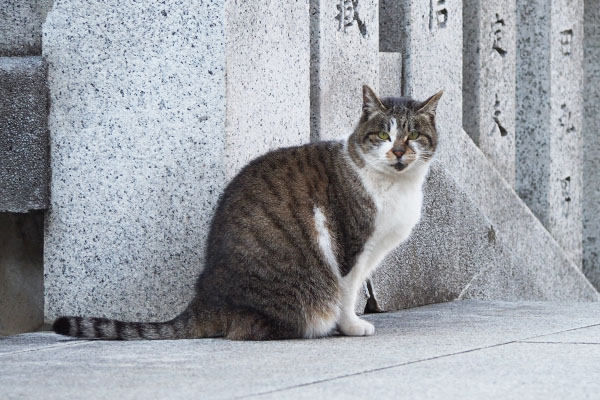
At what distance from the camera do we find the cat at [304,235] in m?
4.54

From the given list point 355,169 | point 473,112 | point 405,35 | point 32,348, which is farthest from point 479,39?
point 32,348

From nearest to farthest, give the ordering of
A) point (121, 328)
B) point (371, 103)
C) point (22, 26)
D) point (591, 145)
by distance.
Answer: point (121, 328) → point (371, 103) → point (22, 26) → point (591, 145)

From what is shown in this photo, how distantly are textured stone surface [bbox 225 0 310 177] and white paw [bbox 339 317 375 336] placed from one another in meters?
0.92

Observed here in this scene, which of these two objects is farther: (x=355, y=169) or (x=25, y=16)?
(x=25, y=16)

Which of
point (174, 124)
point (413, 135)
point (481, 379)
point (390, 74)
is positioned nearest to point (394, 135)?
point (413, 135)

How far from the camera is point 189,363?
375 centimetres

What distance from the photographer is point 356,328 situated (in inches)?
185

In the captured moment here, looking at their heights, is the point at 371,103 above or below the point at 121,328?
above

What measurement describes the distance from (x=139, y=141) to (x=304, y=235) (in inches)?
39.9

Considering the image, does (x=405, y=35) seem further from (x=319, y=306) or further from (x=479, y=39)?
(x=319, y=306)

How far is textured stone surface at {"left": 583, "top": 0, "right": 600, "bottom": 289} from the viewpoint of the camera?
9.38 metres

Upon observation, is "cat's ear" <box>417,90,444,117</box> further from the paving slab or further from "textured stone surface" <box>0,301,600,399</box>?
the paving slab

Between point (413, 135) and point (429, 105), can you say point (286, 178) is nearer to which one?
point (413, 135)

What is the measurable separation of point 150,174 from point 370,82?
180 cm
